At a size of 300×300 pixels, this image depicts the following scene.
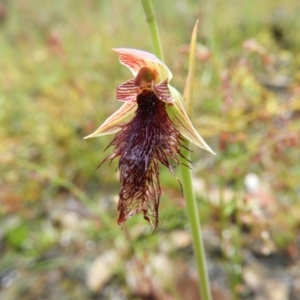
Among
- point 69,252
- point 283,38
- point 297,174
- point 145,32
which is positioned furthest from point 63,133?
point 283,38

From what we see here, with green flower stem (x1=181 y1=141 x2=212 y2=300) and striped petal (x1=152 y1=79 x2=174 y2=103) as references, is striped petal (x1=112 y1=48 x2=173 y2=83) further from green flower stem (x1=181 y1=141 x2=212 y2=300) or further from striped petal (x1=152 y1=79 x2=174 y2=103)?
green flower stem (x1=181 y1=141 x2=212 y2=300)

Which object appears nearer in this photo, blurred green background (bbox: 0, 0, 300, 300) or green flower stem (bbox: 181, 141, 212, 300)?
green flower stem (bbox: 181, 141, 212, 300)

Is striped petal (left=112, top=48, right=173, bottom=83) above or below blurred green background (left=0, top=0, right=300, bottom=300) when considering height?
above

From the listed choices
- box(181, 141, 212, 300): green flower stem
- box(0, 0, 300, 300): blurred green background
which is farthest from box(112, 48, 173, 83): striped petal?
box(0, 0, 300, 300): blurred green background

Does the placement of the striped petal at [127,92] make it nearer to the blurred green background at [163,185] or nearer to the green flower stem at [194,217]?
the green flower stem at [194,217]

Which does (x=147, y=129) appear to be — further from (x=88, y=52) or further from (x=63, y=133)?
(x=88, y=52)

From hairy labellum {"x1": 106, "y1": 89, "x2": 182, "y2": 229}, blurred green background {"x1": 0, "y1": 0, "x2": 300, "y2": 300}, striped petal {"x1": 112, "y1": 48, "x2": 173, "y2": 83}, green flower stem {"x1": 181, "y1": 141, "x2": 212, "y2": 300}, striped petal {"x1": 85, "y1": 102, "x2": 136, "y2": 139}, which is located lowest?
blurred green background {"x1": 0, "y1": 0, "x2": 300, "y2": 300}

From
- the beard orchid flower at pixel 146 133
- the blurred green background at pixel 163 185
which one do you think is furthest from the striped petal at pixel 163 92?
the blurred green background at pixel 163 185
